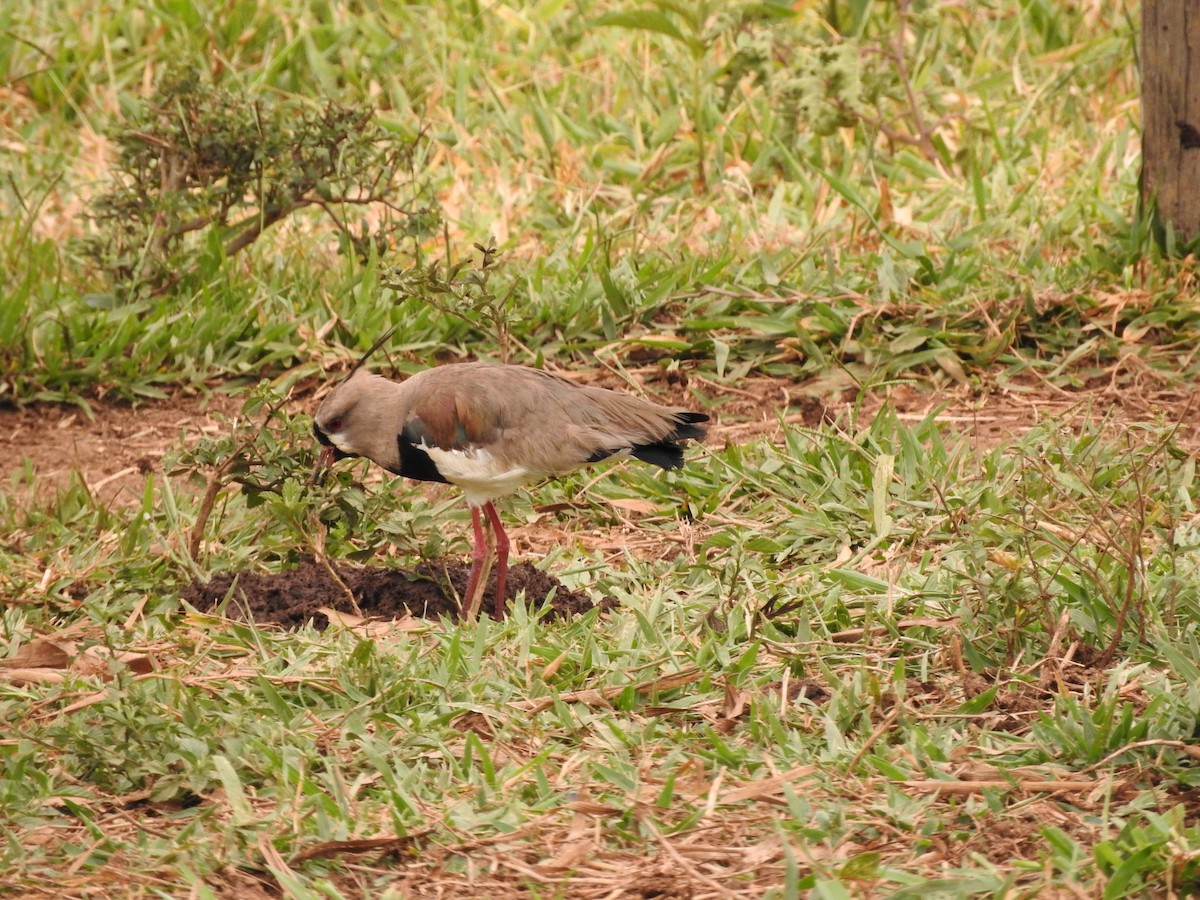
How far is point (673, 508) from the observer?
475 cm

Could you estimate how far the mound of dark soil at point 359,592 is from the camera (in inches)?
162

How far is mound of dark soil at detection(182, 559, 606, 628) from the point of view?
13.5ft

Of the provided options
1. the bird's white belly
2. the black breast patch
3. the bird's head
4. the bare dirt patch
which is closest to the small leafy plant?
the bare dirt patch

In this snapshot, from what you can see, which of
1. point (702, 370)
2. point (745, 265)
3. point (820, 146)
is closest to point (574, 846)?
point (702, 370)

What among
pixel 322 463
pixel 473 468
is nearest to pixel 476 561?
pixel 473 468

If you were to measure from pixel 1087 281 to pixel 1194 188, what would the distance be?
520 millimetres

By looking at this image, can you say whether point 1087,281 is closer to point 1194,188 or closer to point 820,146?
point 1194,188

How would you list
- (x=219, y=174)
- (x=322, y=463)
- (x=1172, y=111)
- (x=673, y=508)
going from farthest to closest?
(x=219, y=174) < (x=1172, y=111) < (x=673, y=508) < (x=322, y=463)

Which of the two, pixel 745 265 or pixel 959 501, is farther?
pixel 745 265

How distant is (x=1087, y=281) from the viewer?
579 centimetres

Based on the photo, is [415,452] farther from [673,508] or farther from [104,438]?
[104,438]

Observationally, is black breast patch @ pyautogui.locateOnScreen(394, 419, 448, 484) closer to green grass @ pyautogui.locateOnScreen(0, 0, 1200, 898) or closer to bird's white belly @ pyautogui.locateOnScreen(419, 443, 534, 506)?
bird's white belly @ pyautogui.locateOnScreen(419, 443, 534, 506)

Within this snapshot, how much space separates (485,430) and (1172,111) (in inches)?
124

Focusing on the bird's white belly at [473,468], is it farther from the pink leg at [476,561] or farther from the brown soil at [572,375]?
the brown soil at [572,375]
